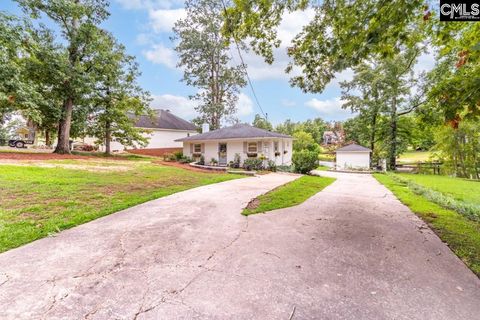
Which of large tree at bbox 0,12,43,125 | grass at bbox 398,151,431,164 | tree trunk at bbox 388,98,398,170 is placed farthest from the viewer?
grass at bbox 398,151,431,164

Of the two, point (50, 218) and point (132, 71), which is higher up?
point (132, 71)

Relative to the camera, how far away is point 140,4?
1095 centimetres

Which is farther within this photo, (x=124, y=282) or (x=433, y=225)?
(x=433, y=225)

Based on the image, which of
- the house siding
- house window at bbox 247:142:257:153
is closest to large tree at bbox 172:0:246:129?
the house siding

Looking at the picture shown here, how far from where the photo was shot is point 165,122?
32.5 metres

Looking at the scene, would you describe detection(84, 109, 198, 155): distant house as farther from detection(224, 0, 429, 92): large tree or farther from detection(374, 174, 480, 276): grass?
detection(374, 174, 480, 276): grass

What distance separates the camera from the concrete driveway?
7.11 ft

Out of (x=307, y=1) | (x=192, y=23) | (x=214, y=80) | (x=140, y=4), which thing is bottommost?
(x=307, y=1)

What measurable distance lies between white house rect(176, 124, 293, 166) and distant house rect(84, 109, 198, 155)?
32.1 ft

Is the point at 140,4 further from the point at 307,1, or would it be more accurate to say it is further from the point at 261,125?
the point at 261,125

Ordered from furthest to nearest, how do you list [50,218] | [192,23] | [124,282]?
[192,23] → [50,218] → [124,282]

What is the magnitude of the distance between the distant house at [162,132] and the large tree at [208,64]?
5.38 metres

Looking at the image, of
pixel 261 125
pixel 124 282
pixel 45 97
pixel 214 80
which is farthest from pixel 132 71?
pixel 261 125

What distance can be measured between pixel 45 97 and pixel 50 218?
58.2ft
